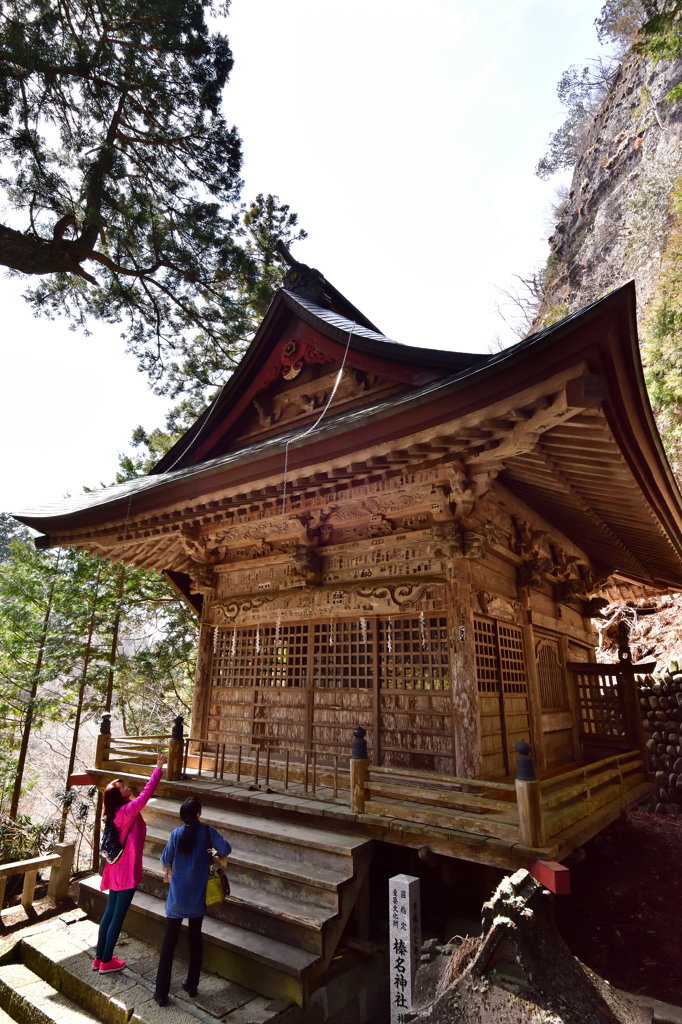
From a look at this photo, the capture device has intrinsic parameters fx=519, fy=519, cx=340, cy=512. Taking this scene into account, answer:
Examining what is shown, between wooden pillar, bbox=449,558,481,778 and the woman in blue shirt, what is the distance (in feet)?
9.04

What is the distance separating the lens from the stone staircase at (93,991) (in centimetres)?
424

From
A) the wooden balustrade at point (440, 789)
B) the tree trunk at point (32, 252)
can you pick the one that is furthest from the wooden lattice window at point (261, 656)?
the tree trunk at point (32, 252)

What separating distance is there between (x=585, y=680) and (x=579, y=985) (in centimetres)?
818

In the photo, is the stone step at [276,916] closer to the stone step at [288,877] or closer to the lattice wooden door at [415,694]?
the stone step at [288,877]

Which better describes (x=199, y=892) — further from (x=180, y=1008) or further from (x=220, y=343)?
(x=220, y=343)

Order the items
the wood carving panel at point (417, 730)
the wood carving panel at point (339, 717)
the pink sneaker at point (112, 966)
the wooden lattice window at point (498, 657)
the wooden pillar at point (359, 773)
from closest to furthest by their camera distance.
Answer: the pink sneaker at point (112, 966) → the wooden pillar at point (359, 773) → the wood carving panel at point (417, 730) → the wooden lattice window at point (498, 657) → the wood carving panel at point (339, 717)

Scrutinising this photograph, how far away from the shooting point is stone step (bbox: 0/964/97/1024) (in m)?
4.74

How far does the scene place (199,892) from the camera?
459cm

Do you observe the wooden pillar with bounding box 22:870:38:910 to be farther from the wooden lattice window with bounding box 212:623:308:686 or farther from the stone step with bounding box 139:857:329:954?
the stone step with bounding box 139:857:329:954

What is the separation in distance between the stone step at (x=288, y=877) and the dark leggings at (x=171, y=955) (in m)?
0.77

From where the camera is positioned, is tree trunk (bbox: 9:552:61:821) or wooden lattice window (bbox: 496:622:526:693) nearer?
wooden lattice window (bbox: 496:622:526:693)

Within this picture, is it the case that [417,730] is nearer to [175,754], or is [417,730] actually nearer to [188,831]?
[188,831]

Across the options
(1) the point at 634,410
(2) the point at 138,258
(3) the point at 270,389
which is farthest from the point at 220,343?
(1) the point at 634,410

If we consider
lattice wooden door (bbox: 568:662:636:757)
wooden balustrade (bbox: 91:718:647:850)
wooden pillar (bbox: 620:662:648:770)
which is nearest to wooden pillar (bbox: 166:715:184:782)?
wooden balustrade (bbox: 91:718:647:850)
